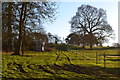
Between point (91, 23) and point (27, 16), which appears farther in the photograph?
point (91, 23)

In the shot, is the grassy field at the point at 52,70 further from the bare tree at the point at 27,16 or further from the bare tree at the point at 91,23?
the bare tree at the point at 91,23

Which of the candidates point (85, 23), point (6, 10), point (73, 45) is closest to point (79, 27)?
point (85, 23)

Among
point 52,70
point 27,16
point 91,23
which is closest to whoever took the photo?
point 52,70

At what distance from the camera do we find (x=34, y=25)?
1630 cm

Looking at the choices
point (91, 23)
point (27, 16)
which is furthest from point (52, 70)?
point (91, 23)

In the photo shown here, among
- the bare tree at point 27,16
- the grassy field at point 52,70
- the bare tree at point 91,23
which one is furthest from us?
the bare tree at point 91,23

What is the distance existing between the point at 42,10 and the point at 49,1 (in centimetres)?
115

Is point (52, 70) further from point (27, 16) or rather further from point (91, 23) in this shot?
point (91, 23)

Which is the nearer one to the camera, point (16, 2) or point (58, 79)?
point (58, 79)

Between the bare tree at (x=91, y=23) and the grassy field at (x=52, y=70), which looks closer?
the grassy field at (x=52, y=70)

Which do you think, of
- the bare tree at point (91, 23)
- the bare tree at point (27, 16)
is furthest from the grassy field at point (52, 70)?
the bare tree at point (91, 23)

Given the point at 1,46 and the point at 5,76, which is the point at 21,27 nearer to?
the point at 1,46

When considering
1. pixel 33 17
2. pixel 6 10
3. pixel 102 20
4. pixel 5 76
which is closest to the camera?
pixel 5 76

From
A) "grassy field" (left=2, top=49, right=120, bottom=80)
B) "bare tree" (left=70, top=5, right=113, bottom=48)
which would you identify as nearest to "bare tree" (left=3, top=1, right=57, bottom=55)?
"grassy field" (left=2, top=49, right=120, bottom=80)
